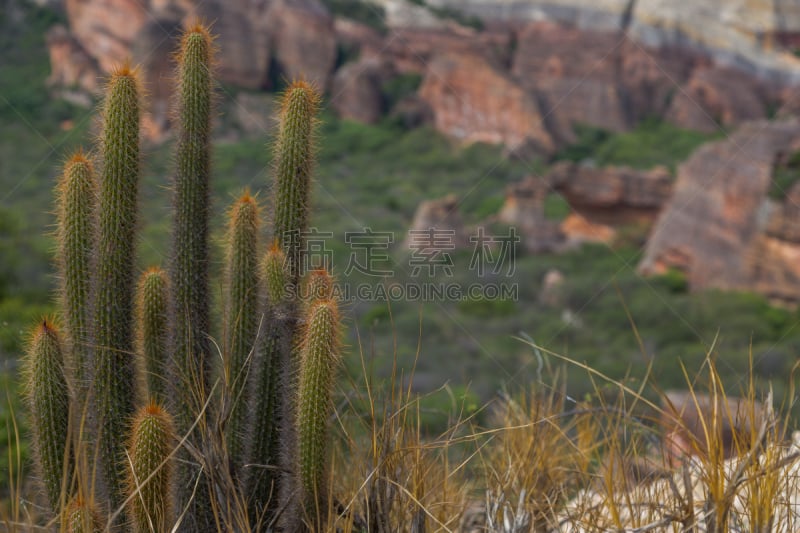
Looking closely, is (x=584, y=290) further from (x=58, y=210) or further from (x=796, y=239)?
(x=58, y=210)

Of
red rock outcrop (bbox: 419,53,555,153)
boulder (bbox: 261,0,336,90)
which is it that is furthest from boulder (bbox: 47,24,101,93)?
red rock outcrop (bbox: 419,53,555,153)

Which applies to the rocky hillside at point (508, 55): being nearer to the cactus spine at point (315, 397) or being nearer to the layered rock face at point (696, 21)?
the layered rock face at point (696, 21)

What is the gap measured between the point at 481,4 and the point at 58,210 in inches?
1486

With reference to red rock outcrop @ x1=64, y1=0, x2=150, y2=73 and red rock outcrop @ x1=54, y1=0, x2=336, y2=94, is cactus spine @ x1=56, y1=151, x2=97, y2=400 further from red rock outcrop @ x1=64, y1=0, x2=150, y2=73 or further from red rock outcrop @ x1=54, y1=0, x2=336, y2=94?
red rock outcrop @ x1=64, y1=0, x2=150, y2=73

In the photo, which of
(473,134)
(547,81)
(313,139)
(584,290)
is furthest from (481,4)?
(313,139)

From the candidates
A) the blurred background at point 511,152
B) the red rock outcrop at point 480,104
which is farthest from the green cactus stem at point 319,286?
the red rock outcrop at point 480,104

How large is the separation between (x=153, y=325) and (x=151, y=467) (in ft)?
2.37

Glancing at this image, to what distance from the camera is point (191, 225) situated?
280 centimetres

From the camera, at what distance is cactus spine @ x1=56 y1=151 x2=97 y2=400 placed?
270cm

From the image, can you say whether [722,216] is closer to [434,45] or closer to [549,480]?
[434,45]

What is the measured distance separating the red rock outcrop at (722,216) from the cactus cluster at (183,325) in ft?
68.0

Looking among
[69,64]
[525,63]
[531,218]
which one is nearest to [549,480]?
[531,218]

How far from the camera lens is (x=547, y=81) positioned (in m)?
37.1

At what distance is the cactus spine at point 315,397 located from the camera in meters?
2.29
